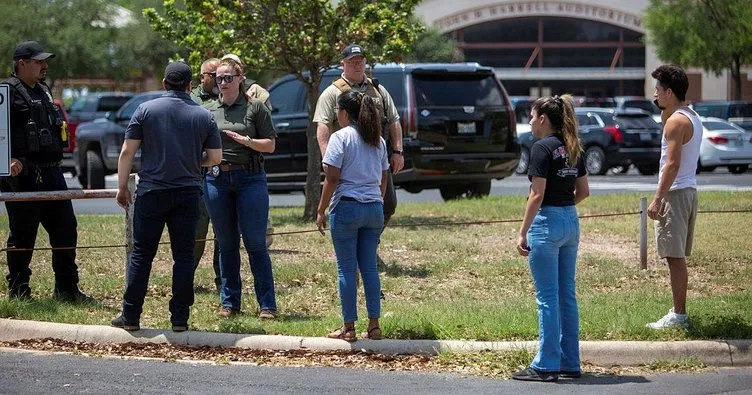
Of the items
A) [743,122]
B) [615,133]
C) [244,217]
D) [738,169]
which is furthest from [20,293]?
[743,122]

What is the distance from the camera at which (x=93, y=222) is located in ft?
53.1

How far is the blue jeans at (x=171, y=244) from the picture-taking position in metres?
8.90

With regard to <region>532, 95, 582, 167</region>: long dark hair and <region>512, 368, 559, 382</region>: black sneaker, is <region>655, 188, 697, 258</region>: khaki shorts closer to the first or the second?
<region>532, 95, 582, 167</region>: long dark hair

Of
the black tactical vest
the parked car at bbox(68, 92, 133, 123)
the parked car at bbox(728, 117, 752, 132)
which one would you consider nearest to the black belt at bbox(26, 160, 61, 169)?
the black tactical vest

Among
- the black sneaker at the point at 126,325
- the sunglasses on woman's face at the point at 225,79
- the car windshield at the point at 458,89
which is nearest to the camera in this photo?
the black sneaker at the point at 126,325

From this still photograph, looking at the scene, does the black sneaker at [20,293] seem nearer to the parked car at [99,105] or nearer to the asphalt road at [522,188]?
the asphalt road at [522,188]

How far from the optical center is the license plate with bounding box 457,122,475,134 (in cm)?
1758

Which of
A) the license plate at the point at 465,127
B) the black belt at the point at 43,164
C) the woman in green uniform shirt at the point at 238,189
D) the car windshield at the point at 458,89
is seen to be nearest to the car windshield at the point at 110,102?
the car windshield at the point at 458,89

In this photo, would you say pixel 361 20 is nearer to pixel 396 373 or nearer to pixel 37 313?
pixel 37 313

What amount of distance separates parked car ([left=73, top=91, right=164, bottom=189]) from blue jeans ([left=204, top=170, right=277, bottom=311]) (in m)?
12.8

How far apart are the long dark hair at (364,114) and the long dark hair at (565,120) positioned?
1248 millimetres

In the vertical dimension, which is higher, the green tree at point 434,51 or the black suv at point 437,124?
the green tree at point 434,51

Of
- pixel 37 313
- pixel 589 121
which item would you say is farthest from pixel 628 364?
pixel 589 121

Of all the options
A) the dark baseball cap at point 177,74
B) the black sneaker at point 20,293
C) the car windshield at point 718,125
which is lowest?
the car windshield at point 718,125
